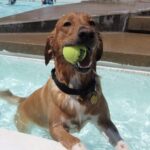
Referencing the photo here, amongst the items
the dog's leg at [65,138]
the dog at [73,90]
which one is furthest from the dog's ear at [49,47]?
the dog's leg at [65,138]

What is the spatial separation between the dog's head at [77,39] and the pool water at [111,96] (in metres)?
0.82

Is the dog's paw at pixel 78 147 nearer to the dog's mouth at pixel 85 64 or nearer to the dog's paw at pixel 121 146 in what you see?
the dog's paw at pixel 121 146

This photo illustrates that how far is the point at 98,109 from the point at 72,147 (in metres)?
0.60

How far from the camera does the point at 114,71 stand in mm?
5918

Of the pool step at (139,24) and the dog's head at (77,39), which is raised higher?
the dog's head at (77,39)

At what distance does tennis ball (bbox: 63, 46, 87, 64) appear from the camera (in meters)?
3.19


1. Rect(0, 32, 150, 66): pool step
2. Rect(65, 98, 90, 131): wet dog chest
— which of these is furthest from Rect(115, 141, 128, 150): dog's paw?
Rect(0, 32, 150, 66): pool step

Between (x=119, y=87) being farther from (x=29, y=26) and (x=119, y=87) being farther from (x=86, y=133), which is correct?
(x=29, y=26)

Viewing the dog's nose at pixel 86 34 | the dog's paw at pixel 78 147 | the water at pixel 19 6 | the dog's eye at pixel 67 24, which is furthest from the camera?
the water at pixel 19 6

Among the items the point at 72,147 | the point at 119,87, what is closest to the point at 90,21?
the point at 72,147

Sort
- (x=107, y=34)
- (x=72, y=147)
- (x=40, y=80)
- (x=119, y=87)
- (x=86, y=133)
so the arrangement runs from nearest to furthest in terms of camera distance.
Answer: (x=72, y=147) → (x=86, y=133) → (x=119, y=87) → (x=40, y=80) → (x=107, y=34)

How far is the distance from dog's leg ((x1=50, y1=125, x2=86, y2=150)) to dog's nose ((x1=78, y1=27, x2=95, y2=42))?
2.33ft

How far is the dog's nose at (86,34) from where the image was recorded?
313cm

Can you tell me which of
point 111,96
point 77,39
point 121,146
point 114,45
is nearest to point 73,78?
point 77,39
